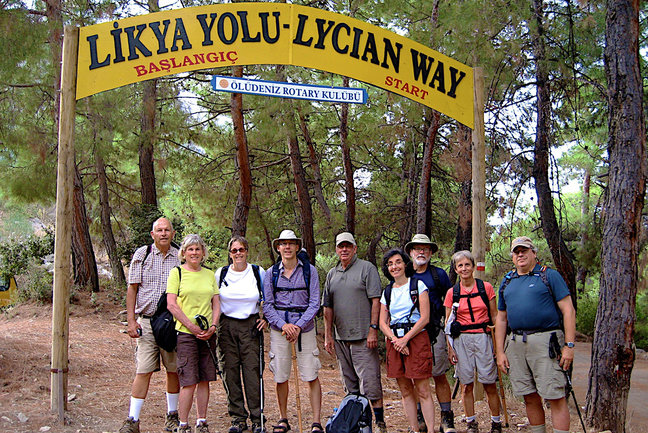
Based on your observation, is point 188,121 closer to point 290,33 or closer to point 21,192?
point 21,192

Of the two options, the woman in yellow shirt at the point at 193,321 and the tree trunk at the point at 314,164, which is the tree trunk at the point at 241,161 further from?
the woman in yellow shirt at the point at 193,321

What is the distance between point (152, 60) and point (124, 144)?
37.4 ft

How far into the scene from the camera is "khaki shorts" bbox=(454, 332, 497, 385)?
17.5 feet

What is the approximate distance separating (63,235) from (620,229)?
5.72 m

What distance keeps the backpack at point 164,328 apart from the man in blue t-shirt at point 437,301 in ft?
7.03

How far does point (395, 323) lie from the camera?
17.2 feet

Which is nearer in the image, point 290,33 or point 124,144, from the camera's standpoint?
point 290,33

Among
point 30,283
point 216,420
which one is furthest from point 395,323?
point 30,283

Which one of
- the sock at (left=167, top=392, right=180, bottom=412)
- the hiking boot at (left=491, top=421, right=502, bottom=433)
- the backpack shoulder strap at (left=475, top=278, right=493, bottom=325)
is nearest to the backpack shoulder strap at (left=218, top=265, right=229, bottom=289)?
the sock at (left=167, top=392, right=180, bottom=412)

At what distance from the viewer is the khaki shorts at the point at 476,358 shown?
5.34m

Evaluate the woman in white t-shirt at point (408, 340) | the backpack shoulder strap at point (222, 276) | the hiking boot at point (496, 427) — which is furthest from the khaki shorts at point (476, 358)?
the backpack shoulder strap at point (222, 276)

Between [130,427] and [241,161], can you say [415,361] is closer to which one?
[130,427]

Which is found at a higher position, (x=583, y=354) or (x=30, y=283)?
(x=30, y=283)

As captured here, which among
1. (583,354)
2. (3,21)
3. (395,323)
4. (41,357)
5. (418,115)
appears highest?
(3,21)
